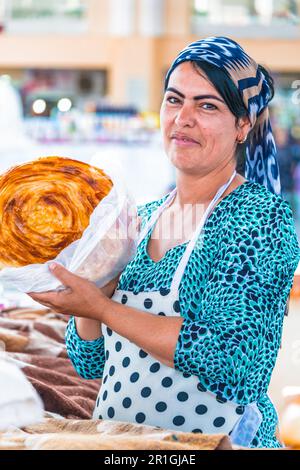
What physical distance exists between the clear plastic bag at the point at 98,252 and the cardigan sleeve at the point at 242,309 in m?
0.18

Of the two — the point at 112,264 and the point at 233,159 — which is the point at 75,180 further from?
the point at 233,159

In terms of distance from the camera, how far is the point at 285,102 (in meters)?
13.6

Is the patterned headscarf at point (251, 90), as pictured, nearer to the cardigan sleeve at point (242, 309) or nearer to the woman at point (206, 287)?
the woman at point (206, 287)

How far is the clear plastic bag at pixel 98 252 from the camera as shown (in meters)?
1.48

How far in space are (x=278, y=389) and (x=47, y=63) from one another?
14.4m

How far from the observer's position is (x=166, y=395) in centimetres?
155

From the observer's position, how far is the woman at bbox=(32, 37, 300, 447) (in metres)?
1.46

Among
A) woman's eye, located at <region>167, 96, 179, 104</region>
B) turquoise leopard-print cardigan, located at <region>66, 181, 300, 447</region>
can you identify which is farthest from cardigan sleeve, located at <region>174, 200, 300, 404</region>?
woman's eye, located at <region>167, 96, 179, 104</region>

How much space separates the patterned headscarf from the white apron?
0.42ft

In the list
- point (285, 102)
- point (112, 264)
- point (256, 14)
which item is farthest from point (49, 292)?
point (256, 14)

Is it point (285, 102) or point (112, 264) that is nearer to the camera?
point (112, 264)

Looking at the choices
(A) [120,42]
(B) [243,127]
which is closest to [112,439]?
(B) [243,127]

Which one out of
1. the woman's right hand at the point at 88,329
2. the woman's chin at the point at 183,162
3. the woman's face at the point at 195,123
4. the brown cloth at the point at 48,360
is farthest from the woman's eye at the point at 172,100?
the brown cloth at the point at 48,360

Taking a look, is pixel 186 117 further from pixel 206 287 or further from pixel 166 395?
pixel 166 395
